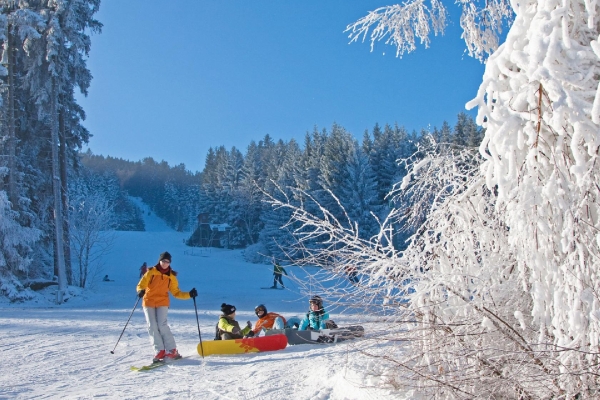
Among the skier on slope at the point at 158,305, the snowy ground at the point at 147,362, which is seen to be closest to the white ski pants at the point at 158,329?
the skier on slope at the point at 158,305

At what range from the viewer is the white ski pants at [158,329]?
7.19 m

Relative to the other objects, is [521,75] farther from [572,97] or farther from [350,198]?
[350,198]

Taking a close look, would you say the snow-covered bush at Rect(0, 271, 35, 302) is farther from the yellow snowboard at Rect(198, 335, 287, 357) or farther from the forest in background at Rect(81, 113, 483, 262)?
the yellow snowboard at Rect(198, 335, 287, 357)

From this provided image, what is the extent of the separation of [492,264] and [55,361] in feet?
23.3

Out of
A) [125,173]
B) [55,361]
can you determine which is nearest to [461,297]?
[55,361]

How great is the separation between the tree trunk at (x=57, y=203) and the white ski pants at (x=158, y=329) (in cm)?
1442

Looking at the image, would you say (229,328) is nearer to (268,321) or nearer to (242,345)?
(242,345)

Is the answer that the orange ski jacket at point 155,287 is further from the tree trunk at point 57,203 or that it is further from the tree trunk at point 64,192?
the tree trunk at point 64,192

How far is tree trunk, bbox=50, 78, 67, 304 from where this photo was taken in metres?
20.3

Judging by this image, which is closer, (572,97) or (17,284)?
(572,97)

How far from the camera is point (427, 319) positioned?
347 cm

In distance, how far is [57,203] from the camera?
20.8m

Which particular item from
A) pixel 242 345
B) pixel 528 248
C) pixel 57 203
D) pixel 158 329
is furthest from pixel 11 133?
pixel 528 248

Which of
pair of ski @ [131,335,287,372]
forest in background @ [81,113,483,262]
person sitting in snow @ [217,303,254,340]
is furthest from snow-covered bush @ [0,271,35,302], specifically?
pair of ski @ [131,335,287,372]
